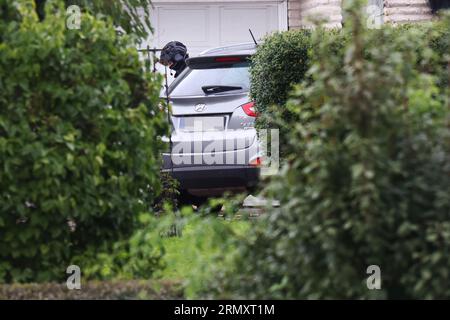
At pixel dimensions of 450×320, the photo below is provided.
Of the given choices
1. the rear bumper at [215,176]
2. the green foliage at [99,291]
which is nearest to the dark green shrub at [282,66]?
the rear bumper at [215,176]

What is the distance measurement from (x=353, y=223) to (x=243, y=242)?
0.82 metres

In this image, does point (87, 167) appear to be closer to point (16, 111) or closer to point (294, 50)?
point (16, 111)

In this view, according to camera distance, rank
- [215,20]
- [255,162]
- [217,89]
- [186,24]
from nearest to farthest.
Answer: [255,162] < [217,89] < [186,24] < [215,20]

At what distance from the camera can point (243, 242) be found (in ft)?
16.2

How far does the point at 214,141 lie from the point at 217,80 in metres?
0.73

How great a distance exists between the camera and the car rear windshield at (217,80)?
11.2m

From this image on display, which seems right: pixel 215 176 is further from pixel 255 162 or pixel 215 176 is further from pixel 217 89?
pixel 217 89

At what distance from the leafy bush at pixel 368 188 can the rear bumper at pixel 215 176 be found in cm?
620

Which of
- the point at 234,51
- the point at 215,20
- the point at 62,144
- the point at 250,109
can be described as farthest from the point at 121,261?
the point at 215,20

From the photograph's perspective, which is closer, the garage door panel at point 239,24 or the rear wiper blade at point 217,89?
the rear wiper blade at point 217,89

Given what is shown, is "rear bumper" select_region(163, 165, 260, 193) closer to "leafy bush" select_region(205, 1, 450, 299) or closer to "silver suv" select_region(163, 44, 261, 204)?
"silver suv" select_region(163, 44, 261, 204)

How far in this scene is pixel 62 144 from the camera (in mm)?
5652

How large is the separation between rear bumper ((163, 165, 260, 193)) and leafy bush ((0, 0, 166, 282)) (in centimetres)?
480

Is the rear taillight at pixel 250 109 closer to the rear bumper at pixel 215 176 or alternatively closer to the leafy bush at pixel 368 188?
the rear bumper at pixel 215 176
